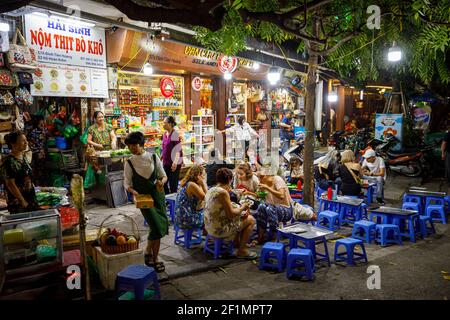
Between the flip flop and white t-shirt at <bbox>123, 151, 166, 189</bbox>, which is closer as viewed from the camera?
white t-shirt at <bbox>123, 151, 166, 189</bbox>

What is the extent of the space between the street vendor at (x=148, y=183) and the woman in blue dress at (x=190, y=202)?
2.52ft

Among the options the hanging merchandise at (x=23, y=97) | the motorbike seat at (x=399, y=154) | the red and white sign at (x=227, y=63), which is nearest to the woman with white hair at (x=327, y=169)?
the motorbike seat at (x=399, y=154)

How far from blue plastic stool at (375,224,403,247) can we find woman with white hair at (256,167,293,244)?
1720 mm

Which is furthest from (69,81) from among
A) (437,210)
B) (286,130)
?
(286,130)

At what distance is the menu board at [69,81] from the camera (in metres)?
8.74

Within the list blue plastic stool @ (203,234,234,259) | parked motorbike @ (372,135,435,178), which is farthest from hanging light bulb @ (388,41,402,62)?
blue plastic stool @ (203,234,234,259)

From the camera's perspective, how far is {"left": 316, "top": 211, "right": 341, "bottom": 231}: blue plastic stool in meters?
7.70

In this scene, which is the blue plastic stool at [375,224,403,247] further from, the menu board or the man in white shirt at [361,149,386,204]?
the menu board

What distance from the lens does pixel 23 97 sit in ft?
26.1

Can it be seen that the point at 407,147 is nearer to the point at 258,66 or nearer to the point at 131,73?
the point at 258,66

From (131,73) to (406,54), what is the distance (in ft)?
28.5

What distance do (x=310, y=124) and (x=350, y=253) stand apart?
3277 mm

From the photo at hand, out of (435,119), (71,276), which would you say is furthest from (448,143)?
(71,276)

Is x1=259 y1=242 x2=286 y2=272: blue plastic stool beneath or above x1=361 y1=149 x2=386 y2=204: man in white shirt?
beneath
